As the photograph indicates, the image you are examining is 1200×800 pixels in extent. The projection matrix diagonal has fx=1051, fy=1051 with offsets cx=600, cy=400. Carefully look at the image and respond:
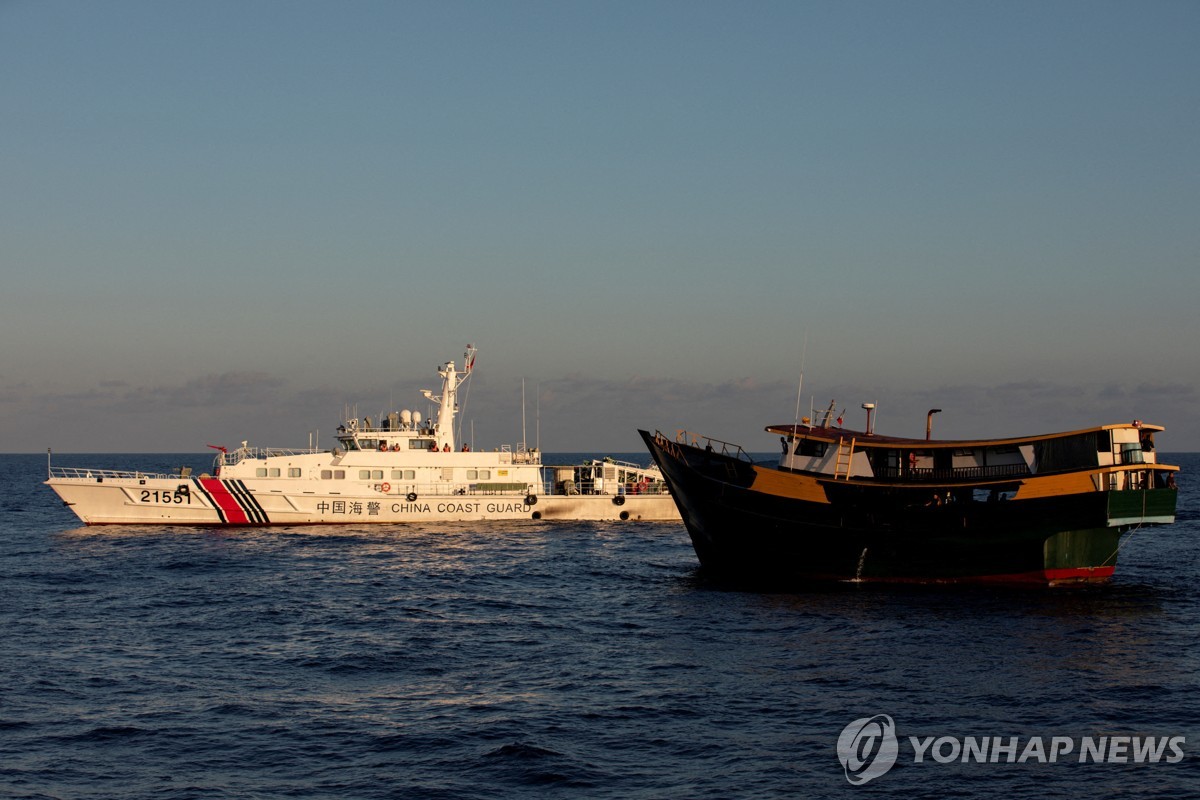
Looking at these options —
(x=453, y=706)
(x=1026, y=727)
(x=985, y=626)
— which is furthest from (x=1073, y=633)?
(x=453, y=706)

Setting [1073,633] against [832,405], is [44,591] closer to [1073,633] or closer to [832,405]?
[832,405]

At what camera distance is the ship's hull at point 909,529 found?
4175 centimetres

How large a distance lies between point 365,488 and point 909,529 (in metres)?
35.8

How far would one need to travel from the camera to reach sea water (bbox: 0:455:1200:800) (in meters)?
21.0

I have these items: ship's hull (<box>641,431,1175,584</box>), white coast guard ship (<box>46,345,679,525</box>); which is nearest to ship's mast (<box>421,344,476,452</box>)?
white coast guard ship (<box>46,345,679,525</box>)

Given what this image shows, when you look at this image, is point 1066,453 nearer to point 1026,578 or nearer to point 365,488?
point 1026,578

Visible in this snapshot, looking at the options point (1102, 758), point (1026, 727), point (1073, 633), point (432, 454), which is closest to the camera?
point (1102, 758)

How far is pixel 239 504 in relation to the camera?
64.2m

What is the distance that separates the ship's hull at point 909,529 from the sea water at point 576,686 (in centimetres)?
134

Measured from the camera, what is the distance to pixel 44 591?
41969 mm

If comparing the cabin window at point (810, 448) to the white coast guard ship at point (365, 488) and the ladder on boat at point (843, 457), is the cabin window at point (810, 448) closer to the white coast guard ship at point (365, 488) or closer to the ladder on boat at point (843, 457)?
the ladder on boat at point (843, 457)

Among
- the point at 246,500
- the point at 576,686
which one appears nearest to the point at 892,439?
the point at 576,686

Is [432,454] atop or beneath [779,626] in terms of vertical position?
atop

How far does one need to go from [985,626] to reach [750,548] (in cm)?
1140
